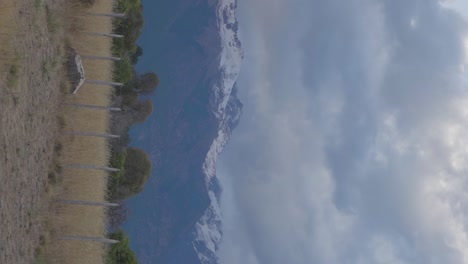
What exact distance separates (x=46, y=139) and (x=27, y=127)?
112 centimetres

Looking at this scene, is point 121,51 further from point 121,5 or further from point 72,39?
point 72,39

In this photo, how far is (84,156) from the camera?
15.6 metres

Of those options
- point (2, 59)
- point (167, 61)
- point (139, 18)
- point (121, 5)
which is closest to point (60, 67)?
point (2, 59)

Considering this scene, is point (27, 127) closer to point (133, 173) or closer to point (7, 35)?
point (7, 35)

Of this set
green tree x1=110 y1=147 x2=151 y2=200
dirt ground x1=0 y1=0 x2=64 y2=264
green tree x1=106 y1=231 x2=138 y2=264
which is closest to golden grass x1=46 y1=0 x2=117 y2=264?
dirt ground x1=0 y1=0 x2=64 y2=264

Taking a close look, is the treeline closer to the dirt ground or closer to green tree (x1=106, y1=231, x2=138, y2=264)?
green tree (x1=106, y1=231, x2=138, y2=264)

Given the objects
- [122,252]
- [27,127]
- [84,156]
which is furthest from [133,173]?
[27,127]

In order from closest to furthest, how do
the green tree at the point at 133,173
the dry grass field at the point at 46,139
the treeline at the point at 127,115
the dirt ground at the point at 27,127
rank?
the dirt ground at the point at 27,127 → the dry grass field at the point at 46,139 → the treeline at the point at 127,115 → the green tree at the point at 133,173

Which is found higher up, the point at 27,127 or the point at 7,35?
the point at 7,35

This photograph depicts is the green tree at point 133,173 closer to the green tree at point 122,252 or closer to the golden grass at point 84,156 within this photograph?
the green tree at point 122,252

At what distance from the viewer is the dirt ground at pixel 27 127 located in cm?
1110

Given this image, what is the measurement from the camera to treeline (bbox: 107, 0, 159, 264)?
25.5 m

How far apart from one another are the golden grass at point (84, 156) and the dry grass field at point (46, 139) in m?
0.02

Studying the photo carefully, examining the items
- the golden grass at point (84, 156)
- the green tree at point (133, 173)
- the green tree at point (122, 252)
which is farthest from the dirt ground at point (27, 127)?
the green tree at point (133, 173)
